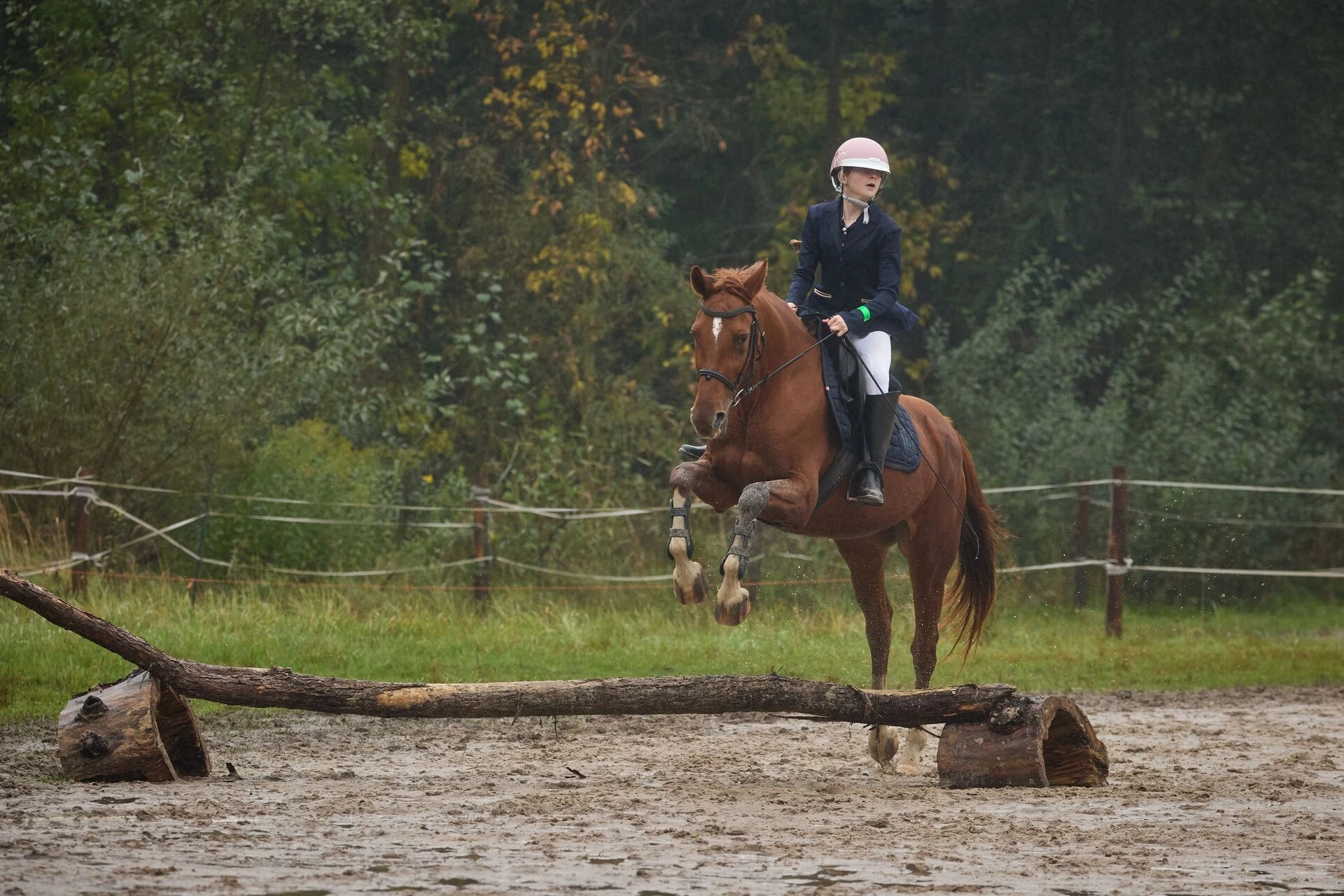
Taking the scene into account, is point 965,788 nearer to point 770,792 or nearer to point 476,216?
point 770,792

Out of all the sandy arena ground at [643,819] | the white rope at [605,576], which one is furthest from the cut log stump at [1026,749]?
the white rope at [605,576]

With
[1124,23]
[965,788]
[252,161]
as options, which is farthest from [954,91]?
[965,788]

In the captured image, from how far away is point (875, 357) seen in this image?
8.93m

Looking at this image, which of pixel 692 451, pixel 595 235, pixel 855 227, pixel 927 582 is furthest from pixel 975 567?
pixel 595 235

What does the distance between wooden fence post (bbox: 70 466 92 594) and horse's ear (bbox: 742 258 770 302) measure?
7262 mm

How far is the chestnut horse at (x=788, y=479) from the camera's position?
25.9ft

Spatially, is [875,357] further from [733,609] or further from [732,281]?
[733,609]

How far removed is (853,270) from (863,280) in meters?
0.08

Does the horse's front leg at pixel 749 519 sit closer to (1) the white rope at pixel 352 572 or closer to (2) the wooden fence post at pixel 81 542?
(1) the white rope at pixel 352 572

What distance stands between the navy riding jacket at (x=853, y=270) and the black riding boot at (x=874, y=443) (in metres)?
0.40

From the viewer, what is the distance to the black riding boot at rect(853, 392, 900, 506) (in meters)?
8.55

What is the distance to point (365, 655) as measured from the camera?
12.0 meters

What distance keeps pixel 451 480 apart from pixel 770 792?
1171 cm

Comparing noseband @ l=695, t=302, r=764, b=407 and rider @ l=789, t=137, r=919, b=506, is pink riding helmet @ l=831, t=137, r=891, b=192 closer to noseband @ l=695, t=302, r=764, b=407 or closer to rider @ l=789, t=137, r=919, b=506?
rider @ l=789, t=137, r=919, b=506
